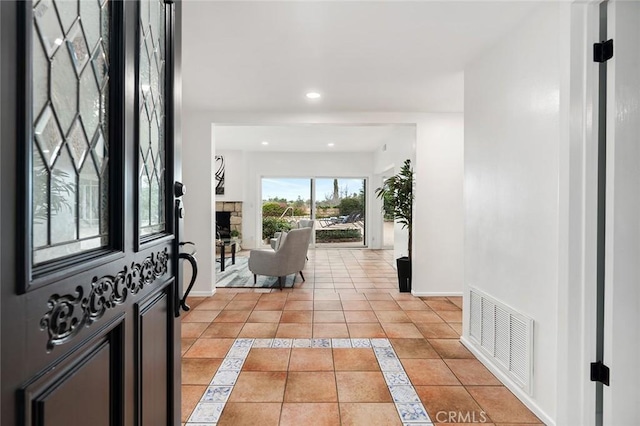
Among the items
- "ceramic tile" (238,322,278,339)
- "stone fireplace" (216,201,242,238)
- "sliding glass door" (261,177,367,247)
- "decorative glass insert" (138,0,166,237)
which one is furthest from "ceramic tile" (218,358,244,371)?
"sliding glass door" (261,177,367,247)

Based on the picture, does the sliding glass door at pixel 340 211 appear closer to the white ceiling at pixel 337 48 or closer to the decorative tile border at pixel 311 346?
the white ceiling at pixel 337 48

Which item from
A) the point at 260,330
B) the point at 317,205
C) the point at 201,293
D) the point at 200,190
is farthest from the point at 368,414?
the point at 317,205

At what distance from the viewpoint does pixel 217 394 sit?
6.88 ft

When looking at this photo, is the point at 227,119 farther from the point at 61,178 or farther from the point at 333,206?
the point at 333,206

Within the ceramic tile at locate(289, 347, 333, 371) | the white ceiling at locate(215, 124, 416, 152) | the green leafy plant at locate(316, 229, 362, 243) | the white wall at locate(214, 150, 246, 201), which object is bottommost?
the ceramic tile at locate(289, 347, 333, 371)

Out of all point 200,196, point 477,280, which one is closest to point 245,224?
point 200,196

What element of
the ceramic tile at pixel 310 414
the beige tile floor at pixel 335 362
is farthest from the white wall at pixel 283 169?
the ceramic tile at pixel 310 414

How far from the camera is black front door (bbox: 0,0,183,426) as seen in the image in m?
0.53

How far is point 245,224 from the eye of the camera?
8.73 metres

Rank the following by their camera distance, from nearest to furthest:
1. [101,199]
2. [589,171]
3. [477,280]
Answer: [101,199]
[589,171]
[477,280]

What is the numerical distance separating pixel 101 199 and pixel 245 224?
8.05 m

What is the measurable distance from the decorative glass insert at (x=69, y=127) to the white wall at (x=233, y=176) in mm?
8009

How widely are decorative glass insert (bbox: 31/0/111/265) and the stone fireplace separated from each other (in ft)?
25.7

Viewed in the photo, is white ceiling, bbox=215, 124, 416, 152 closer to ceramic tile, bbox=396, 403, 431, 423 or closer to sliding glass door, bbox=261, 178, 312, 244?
sliding glass door, bbox=261, 178, 312, 244
